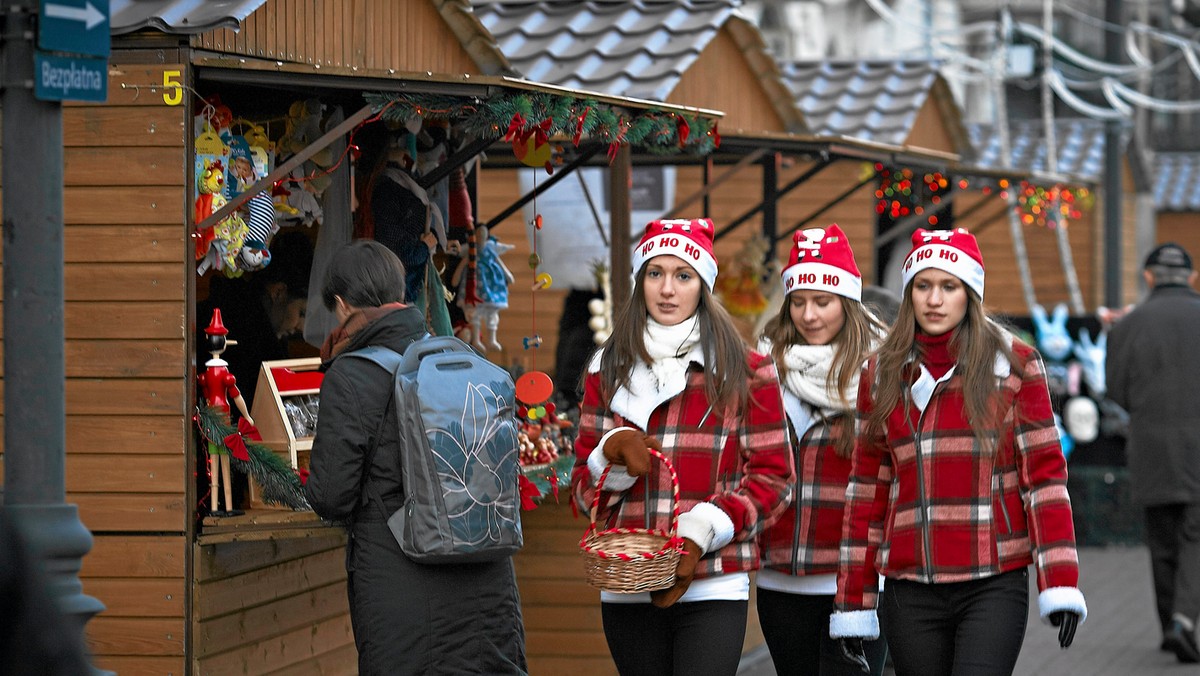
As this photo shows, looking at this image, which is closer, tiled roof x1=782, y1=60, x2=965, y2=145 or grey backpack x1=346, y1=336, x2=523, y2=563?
grey backpack x1=346, y1=336, x2=523, y2=563

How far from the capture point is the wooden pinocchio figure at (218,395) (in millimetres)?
5961

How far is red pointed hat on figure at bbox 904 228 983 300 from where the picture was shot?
504cm

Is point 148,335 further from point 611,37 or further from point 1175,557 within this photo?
point 1175,557

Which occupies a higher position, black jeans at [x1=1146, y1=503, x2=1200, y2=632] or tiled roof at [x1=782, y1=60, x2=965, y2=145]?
tiled roof at [x1=782, y1=60, x2=965, y2=145]

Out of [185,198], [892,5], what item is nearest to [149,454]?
[185,198]

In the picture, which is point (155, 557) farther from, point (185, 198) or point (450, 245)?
point (450, 245)

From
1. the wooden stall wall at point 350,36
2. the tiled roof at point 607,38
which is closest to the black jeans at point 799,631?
the wooden stall wall at point 350,36

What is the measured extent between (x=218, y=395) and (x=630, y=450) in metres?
1.85

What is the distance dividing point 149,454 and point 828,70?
882cm

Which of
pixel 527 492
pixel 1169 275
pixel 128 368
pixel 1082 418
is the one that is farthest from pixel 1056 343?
pixel 128 368

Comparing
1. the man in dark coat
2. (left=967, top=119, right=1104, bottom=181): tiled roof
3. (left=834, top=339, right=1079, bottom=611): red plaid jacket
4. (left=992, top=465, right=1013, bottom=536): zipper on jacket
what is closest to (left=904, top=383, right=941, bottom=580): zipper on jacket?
(left=834, top=339, right=1079, bottom=611): red plaid jacket

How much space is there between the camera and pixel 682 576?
15.4 ft

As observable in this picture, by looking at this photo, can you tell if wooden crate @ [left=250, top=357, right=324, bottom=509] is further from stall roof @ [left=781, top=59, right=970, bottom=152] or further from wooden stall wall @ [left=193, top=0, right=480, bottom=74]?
stall roof @ [left=781, top=59, right=970, bottom=152]

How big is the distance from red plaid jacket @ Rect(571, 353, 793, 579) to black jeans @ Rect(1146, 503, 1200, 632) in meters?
4.90
